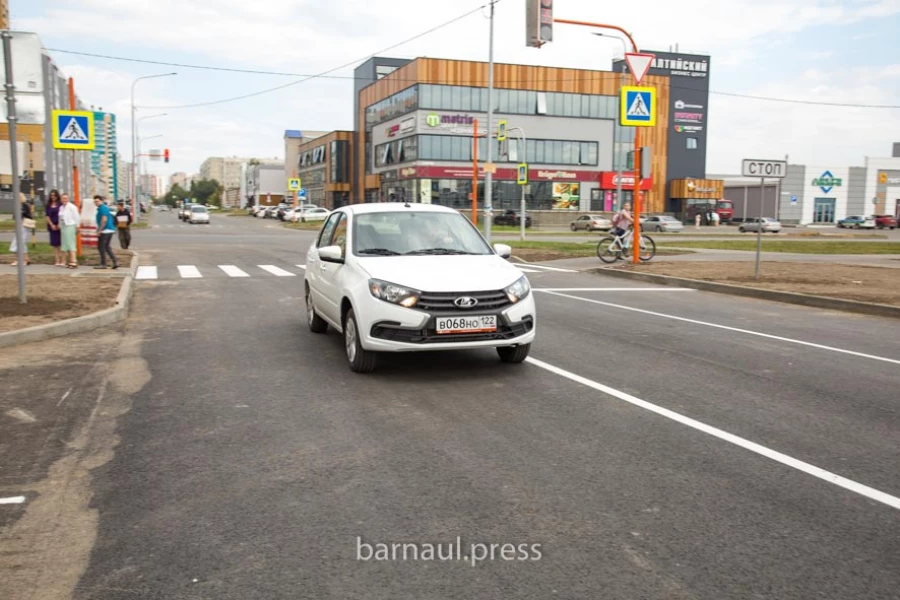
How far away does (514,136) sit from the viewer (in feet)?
225

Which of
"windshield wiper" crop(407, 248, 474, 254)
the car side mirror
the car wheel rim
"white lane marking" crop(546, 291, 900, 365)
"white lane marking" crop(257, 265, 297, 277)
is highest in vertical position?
"windshield wiper" crop(407, 248, 474, 254)

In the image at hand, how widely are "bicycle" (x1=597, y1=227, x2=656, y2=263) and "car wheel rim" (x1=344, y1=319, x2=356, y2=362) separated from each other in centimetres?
1543

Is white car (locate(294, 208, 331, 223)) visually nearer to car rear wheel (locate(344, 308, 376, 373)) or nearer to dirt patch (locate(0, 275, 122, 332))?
dirt patch (locate(0, 275, 122, 332))

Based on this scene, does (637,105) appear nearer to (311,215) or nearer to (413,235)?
(413,235)

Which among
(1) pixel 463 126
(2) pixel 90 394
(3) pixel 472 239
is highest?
(1) pixel 463 126

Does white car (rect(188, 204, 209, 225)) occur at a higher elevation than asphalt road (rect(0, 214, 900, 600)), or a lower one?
higher

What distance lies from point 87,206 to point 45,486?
1741 centimetres

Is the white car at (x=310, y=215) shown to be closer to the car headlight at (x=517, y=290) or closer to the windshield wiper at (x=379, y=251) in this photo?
the windshield wiper at (x=379, y=251)

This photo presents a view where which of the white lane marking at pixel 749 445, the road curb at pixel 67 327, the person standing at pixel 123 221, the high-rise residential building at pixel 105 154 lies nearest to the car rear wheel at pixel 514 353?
the white lane marking at pixel 749 445

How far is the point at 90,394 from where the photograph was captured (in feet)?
21.1

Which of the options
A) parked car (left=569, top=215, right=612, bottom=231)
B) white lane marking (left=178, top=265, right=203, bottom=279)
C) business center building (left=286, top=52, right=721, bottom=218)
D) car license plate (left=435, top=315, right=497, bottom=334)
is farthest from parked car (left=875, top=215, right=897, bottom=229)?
car license plate (left=435, top=315, right=497, bottom=334)

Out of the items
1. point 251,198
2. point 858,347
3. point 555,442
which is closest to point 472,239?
point 555,442

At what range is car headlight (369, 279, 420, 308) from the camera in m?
6.65

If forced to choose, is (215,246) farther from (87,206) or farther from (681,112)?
(681,112)
